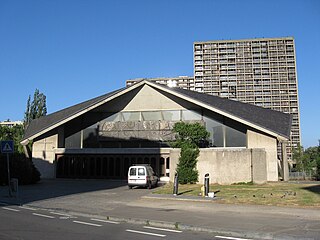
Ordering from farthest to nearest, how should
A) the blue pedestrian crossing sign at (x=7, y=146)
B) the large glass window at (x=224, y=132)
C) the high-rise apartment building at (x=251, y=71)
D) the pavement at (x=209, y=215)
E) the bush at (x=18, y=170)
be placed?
the high-rise apartment building at (x=251, y=71) → the large glass window at (x=224, y=132) → the bush at (x=18, y=170) → the blue pedestrian crossing sign at (x=7, y=146) → the pavement at (x=209, y=215)

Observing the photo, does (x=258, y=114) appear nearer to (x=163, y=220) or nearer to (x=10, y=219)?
(x=163, y=220)

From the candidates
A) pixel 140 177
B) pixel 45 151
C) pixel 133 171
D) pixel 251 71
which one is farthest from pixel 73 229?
pixel 251 71

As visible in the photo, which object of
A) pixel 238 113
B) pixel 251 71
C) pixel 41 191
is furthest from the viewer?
pixel 251 71

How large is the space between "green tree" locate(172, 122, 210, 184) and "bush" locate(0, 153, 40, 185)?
11.1m

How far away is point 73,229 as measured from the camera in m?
9.66

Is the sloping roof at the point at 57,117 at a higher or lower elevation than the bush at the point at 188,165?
higher

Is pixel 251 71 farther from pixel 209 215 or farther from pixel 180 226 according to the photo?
pixel 180 226

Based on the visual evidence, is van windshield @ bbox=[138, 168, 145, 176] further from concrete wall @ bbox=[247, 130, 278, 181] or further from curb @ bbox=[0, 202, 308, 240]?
curb @ bbox=[0, 202, 308, 240]

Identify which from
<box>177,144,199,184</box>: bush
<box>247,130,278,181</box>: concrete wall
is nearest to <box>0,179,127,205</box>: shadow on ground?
<box>177,144,199,184</box>: bush

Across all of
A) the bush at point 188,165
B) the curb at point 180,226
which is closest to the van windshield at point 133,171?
the bush at point 188,165

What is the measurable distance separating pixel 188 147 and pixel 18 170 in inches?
499

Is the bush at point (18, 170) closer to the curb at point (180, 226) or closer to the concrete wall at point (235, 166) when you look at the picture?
the concrete wall at point (235, 166)

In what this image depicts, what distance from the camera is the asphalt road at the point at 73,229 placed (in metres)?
8.68

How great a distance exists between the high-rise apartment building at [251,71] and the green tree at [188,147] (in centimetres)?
8875
